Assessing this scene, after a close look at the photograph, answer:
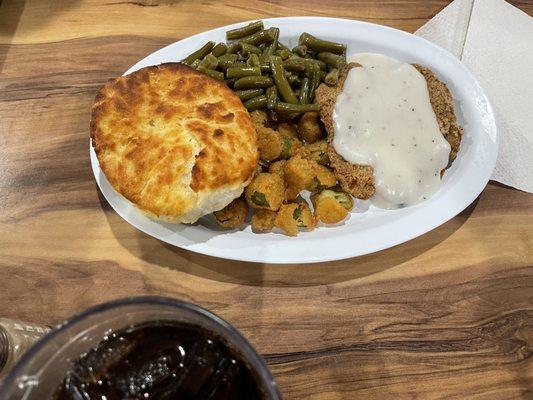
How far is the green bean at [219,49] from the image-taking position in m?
2.64

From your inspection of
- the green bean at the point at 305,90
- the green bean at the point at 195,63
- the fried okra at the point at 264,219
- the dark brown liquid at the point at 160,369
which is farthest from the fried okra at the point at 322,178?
the dark brown liquid at the point at 160,369

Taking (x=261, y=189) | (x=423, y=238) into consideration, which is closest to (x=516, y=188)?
(x=423, y=238)

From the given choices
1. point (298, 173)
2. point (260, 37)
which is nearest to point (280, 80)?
point (260, 37)

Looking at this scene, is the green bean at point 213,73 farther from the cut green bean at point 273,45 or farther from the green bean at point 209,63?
the cut green bean at point 273,45

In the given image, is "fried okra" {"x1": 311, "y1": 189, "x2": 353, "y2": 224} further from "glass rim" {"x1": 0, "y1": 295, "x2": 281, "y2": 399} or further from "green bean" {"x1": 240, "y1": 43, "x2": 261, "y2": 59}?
"glass rim" {"x1": 0, "y1": 295, "x2": 281, "y2": 399}

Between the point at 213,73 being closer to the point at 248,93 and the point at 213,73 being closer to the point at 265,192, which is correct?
the point at 248,93

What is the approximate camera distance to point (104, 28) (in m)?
3.01

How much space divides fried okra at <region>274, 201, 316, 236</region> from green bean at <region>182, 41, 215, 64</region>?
967mm

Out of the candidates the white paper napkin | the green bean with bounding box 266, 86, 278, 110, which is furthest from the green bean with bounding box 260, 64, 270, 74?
the white paper napkin

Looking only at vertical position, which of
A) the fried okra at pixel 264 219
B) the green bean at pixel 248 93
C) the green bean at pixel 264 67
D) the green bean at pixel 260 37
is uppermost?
the green bean at pixel 260 37

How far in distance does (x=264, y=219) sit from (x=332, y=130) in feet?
1.99

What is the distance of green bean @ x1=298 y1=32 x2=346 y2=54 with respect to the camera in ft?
8.72

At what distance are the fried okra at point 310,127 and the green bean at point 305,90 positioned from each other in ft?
0.27

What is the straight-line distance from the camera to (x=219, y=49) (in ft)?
8.66
